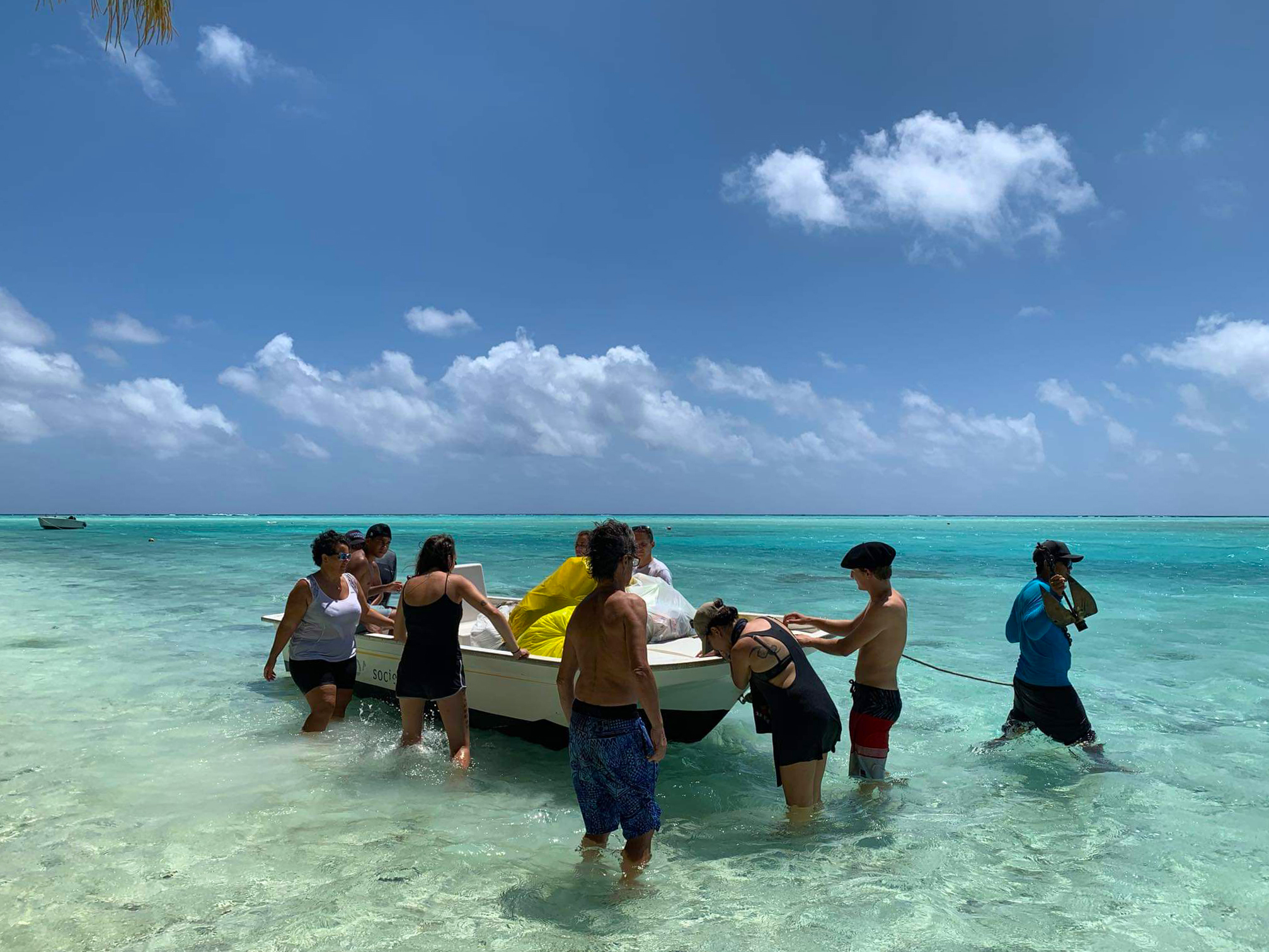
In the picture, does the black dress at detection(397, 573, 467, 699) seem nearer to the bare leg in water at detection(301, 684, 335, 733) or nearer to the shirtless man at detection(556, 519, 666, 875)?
the bare leg in water at detection(301, 684, 335, 733)

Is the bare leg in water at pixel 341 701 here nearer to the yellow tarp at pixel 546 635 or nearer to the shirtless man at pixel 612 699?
the yellow tarp at pixel 546 635

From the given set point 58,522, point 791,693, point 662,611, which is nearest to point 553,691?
point 662,611

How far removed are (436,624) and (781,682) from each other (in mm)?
2679

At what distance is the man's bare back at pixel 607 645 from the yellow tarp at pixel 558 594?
282 cm

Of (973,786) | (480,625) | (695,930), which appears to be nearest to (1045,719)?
(973,786)

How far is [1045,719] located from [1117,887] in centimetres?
152

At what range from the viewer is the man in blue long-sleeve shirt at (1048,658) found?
5.81 m

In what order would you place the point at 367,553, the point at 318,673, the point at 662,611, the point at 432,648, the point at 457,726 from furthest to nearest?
the point at 367,553 < the point at 662,611 < the point at 318,673 < the point at 457,726 < the point at 432,648

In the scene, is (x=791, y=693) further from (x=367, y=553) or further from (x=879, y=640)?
(x=367, y=553)

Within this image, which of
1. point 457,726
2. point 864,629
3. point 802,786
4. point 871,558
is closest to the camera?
point 802,786

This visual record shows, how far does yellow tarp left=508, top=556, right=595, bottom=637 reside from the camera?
22.7 feet

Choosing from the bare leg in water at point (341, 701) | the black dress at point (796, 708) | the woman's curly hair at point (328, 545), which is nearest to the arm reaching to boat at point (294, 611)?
the woman's curly hair at point (328, 545)

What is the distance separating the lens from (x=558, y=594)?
7.00 m

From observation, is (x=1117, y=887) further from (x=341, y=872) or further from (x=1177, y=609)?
(x=1177, y=609)
